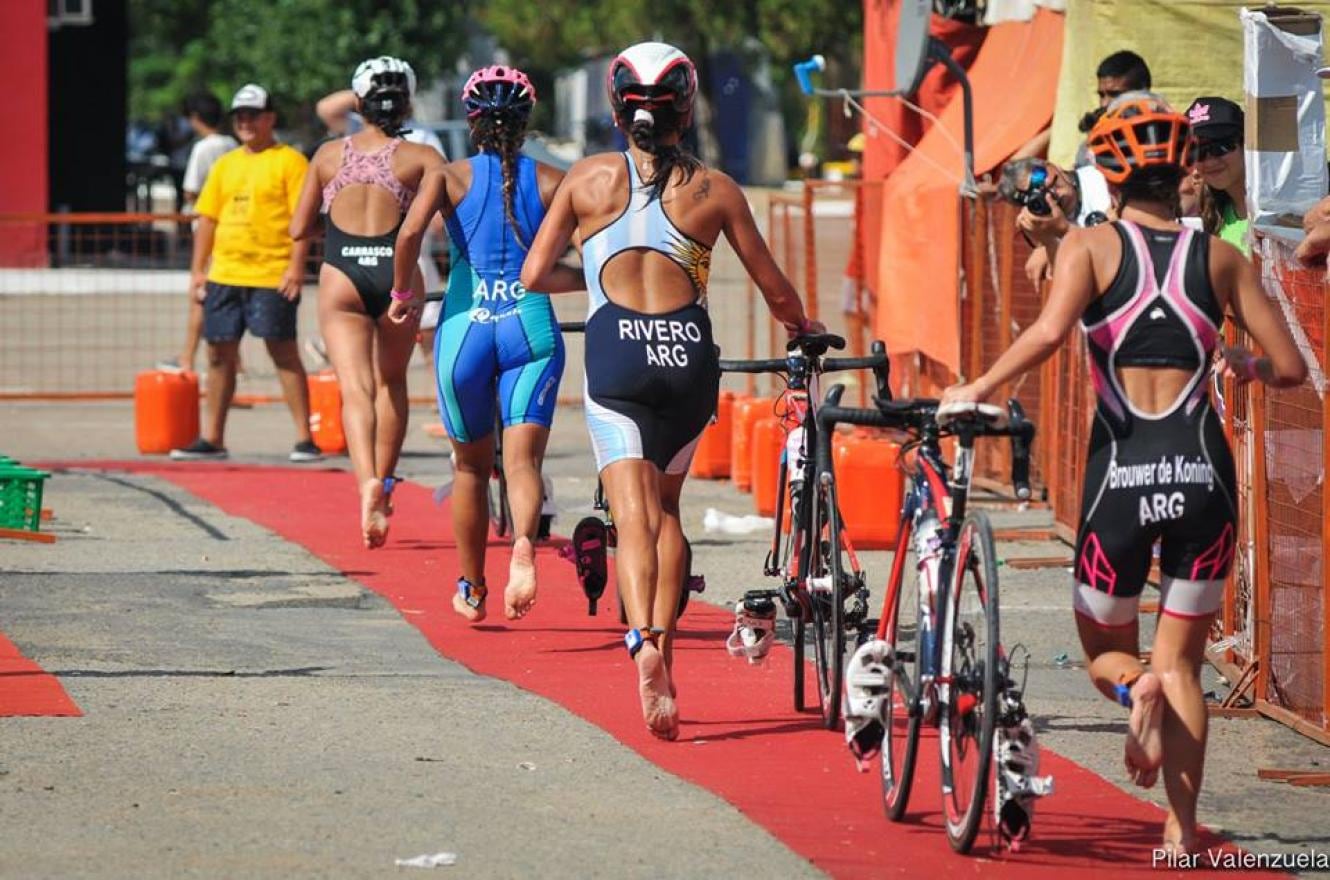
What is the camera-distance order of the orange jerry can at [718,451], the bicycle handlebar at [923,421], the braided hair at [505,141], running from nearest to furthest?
1. the bicycle handlebar at [923,421]
2. the braided hair at [505,141]
3. the orange jerry can at [718,451]

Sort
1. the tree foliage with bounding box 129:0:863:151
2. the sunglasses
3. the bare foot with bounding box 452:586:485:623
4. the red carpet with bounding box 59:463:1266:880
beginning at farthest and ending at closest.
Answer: the tree foliage with bounding box 129:0:863:151 < the bare foot with bounding box 452:586:485:623 < the sunglasses < the red carpet with bounding box 59:463:1266:880

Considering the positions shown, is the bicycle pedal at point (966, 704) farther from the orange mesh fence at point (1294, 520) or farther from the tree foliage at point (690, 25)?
the tree foliage at point (690, 25)

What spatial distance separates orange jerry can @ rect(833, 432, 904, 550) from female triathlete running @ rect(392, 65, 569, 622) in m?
2.63

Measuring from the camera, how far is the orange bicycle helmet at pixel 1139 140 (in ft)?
20.1

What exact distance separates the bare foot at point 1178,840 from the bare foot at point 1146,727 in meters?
0.19

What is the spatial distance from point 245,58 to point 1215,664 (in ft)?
135

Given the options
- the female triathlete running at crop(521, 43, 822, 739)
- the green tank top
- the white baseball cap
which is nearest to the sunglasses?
the green tank top

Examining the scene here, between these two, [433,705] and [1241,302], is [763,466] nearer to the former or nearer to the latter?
[433,705]

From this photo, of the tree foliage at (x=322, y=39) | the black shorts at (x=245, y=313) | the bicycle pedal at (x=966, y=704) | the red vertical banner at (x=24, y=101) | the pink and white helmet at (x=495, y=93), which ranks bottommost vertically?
the bicycle pedal at (x=966, y=704)

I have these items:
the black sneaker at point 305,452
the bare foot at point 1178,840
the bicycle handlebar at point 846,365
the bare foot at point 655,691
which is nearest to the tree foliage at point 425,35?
the black sneaker at point 305,452

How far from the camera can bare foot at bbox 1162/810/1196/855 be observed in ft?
20.1

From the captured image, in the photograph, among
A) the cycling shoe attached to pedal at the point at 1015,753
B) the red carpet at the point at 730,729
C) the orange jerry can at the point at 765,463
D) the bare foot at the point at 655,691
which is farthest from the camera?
the orange jerry can at the point at 765,463

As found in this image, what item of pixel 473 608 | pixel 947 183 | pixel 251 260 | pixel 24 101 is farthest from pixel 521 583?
pixel 24 101

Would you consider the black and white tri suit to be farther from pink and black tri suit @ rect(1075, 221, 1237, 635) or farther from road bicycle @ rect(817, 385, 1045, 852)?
pink and black tri suit @ rect(1075, 221, 1237, 635)
